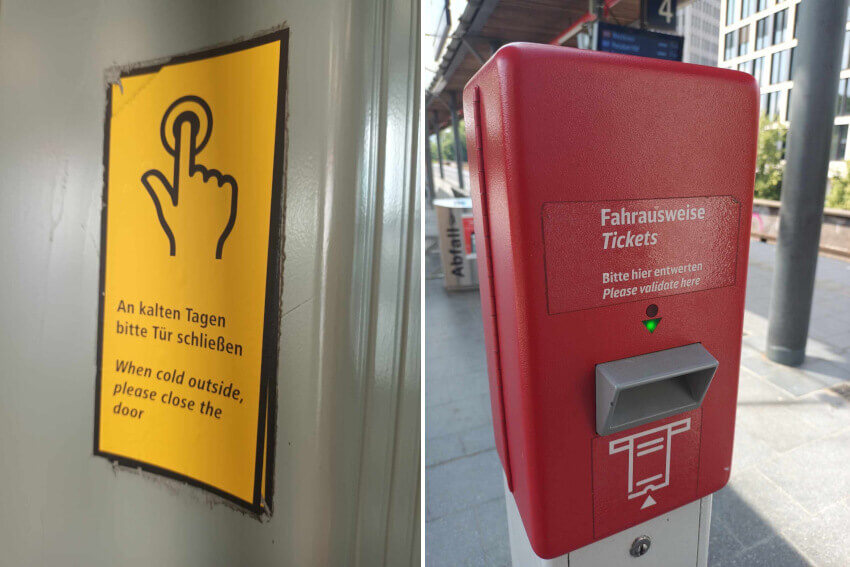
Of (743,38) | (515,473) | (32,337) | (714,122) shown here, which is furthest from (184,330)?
(743,38)

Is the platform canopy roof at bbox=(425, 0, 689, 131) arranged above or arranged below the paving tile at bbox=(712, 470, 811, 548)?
above

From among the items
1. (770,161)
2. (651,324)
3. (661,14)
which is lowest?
(651,324)

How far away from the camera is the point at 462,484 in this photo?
246 cm

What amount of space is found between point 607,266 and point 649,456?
1.57 ft

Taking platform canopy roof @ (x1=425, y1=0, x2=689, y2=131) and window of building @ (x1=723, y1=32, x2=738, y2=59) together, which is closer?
platform canopy roof @ (x1=425, y1=0, x2=689, y2=131)

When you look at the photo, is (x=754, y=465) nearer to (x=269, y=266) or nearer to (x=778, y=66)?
(x=269, y=266)

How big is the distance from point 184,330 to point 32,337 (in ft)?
1.13

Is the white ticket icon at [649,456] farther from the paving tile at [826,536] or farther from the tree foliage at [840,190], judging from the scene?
the tree foliage at [840,190]

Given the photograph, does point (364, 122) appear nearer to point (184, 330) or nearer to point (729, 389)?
point (184, 330)

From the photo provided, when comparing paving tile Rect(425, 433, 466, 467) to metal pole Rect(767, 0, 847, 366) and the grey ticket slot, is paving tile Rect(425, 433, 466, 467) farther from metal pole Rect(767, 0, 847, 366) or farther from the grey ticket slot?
metal pole Rect(767, 0, 847, 366)

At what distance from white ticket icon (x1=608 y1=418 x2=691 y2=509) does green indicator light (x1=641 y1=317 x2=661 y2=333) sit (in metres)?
0.25

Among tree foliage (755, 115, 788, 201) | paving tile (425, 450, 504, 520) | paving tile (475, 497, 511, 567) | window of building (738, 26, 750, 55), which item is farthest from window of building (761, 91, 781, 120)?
paving tile (475, 497, 511, 567)

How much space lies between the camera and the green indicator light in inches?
38.9

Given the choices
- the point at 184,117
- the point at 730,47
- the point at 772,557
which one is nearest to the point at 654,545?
the point at 772,557
